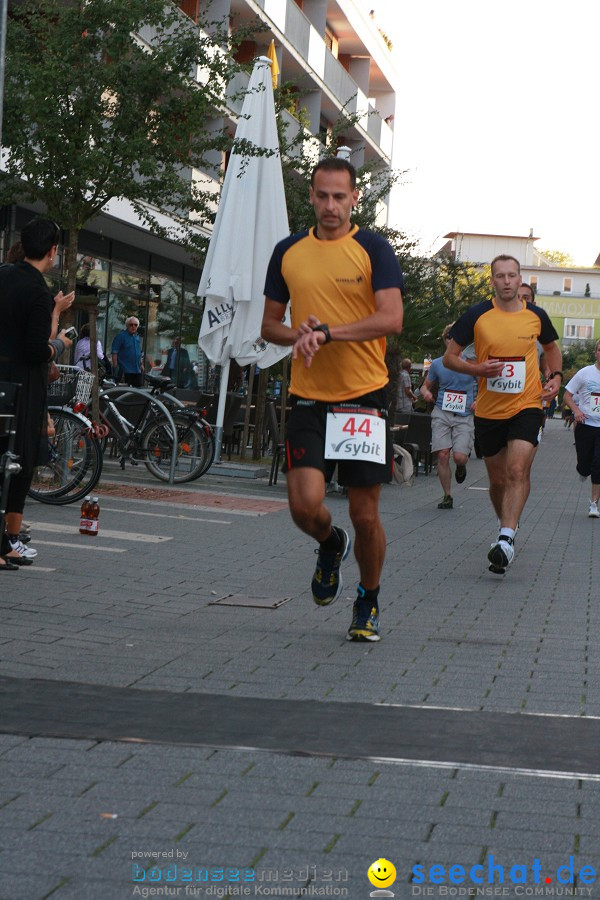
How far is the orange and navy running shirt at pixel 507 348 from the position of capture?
9.82m

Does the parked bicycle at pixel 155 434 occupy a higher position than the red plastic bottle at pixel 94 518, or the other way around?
the parked bicycle at pixel 155 434

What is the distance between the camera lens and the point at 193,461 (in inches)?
619

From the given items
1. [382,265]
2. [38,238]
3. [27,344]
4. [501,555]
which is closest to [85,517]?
[27,344]

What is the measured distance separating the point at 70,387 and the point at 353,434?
259 inches

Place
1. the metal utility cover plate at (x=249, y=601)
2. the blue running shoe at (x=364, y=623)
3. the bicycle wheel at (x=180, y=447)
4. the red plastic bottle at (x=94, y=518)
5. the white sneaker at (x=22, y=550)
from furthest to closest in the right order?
the bicycle wheel at (x=180, y=447)
the red plastic bottle at (x=94, y=518)
the white sneaker at (x=22, y=550)
the metal utility cover plate at (x=249, y=601)
the blue running shoe at (x=364, y=623)

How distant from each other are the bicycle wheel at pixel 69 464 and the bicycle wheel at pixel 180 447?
340 centimetres

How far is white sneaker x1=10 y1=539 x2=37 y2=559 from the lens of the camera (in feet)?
28.1

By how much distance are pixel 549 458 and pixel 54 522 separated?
74.8 ft

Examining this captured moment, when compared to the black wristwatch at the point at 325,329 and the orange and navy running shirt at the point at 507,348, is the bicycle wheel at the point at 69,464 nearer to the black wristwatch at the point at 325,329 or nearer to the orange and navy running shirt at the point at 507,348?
the orange and navy running shirt at the point at 507,348

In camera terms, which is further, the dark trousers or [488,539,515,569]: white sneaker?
the dark trousers

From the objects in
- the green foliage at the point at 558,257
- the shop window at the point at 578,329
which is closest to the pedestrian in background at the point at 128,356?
the shop window at the point at 578,329

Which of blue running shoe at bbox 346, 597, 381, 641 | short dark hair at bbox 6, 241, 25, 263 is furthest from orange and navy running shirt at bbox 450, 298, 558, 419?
blue running shoe at bbox 346, 597, 381, 641

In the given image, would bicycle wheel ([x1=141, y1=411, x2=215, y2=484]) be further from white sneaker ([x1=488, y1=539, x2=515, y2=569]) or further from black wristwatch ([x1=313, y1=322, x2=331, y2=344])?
black wristwatch ([x1=313, y1=322, x2=331, y2=344])

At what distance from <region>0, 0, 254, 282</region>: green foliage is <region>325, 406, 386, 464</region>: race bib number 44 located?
7990mm
